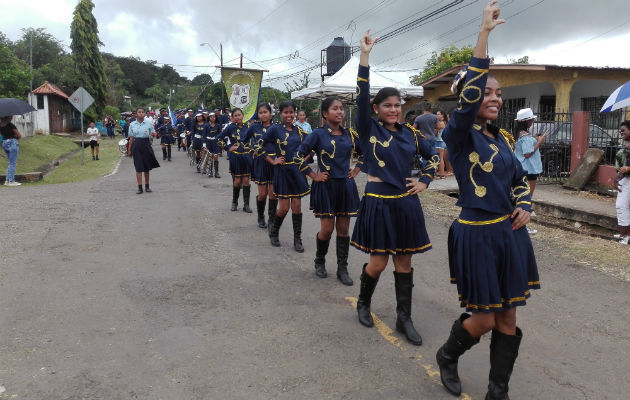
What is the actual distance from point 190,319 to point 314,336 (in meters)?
1.15

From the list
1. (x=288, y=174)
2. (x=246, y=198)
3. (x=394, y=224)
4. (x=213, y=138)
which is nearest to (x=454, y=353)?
(x=394, y=224)

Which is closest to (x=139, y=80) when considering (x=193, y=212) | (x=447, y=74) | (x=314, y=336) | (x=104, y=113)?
(x=104, y=113)

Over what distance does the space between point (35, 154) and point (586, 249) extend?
20426 mm

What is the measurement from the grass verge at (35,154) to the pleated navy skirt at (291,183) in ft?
41.2

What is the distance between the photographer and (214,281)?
557 cm

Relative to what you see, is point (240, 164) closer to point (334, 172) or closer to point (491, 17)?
point (334, 172)

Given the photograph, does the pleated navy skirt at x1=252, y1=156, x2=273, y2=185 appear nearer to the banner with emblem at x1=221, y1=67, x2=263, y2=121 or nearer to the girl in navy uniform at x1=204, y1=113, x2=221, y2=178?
the girl in navy uniform at x1=204, y1=113, x2=221, y2=178

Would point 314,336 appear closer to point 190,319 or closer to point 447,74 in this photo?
point 190,319

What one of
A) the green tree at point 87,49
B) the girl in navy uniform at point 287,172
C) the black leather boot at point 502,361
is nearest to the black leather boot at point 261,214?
the girl in navy uniform at point 287,172

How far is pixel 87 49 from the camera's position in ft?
141

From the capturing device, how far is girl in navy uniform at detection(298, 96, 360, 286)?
17.8 feet

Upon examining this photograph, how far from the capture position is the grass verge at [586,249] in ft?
20.7

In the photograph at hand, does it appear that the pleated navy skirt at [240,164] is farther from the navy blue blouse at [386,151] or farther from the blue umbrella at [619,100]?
the blue umbrella at [619,100]

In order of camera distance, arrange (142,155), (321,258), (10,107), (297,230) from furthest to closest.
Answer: (10,107) < (142,155) < (297,230) < (321,258)
